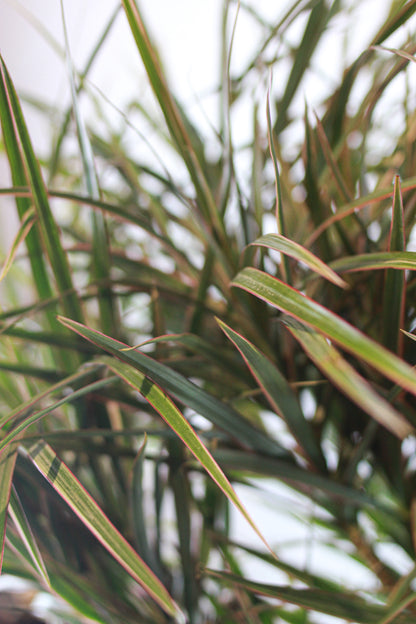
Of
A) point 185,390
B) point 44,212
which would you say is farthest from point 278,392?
point 44,212

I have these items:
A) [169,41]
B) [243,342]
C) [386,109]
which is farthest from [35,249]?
[169,41]

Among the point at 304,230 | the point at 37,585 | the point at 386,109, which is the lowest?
the point at 37,585

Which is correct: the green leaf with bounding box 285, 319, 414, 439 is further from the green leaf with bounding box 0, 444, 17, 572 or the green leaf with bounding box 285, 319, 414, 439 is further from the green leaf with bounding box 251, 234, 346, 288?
the green leaf with bounding box 0, 444, 17, 572

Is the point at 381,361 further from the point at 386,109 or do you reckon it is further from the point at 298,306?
the point at 386,109

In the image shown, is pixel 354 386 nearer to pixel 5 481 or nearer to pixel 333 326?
pixel 333 326

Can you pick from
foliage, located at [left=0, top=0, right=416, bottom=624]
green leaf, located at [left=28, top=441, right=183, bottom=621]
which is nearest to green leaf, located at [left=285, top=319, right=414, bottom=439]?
foliage, located at [left=0, top=0, right=416, bottom=624]

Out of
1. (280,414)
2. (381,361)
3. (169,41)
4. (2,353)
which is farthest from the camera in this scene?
(169,41)
